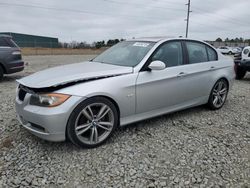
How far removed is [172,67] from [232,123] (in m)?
1.50

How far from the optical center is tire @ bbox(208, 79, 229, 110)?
4789mm

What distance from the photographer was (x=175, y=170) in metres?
2.78

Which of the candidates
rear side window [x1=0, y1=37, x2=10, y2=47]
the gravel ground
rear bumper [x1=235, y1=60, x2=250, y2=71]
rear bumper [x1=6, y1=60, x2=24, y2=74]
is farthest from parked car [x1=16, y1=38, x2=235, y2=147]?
rear side window [x1=0, y1=37, x2=10, y2=47]

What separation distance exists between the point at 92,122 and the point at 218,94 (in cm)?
291

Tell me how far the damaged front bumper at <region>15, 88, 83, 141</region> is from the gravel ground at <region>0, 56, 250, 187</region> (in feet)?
1.01

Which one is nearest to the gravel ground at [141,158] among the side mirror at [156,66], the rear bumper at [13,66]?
the side mirror at [156,66]

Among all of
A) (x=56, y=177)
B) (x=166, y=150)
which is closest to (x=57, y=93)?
(x=56, y=177)

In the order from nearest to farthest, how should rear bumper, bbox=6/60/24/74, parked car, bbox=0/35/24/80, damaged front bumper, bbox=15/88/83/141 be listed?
1. damaged front bumper, bbox=15/88/83/141
2. parked car, bbox=0/35/24/80
3. rear bumper, bbox=6/60/24/74

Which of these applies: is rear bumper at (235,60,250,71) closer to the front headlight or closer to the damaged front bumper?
the damaged front bumper

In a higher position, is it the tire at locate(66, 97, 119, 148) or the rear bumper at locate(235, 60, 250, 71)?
the rear bumper at locate(235, 60, 250, 71)

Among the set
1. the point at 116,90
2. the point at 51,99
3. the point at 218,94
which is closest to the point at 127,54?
the point at 116,90

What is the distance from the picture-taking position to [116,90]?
3.26 metres

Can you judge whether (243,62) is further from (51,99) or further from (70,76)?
(51,99)

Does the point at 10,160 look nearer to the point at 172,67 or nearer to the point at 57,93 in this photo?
the point at 57,93
